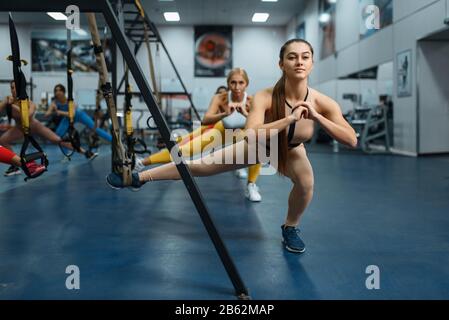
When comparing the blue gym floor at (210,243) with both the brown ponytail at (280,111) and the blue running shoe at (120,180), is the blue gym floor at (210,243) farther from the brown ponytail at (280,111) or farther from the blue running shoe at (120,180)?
the brown ponytail at (280,111)

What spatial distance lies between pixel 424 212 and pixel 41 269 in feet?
8.49

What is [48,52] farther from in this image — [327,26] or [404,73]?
[404,73]

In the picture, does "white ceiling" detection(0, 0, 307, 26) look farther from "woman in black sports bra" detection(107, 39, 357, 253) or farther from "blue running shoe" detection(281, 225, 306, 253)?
"blue running shoe" detection(281, 225, 306, 253)

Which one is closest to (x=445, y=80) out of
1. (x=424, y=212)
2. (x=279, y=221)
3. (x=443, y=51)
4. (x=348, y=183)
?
(x=443, y=51)

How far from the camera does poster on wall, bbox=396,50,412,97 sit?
8.13 m

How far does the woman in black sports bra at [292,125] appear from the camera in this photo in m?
1.98

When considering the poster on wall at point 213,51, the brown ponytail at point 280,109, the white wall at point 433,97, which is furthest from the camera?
the poster on wall at point 213,51

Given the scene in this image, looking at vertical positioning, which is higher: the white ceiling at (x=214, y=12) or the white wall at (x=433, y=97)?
the white ceiling at (x=214, y=12)

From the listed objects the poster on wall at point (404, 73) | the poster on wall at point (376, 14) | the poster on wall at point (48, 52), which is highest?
the poster on wall at point (48, 52)

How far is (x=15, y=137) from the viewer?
16.4 feet

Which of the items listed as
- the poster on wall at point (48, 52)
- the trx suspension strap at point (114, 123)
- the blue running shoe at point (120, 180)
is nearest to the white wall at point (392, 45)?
the trx suspension strap at point (114, 123)

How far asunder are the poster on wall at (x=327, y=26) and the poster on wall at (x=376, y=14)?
182cm
